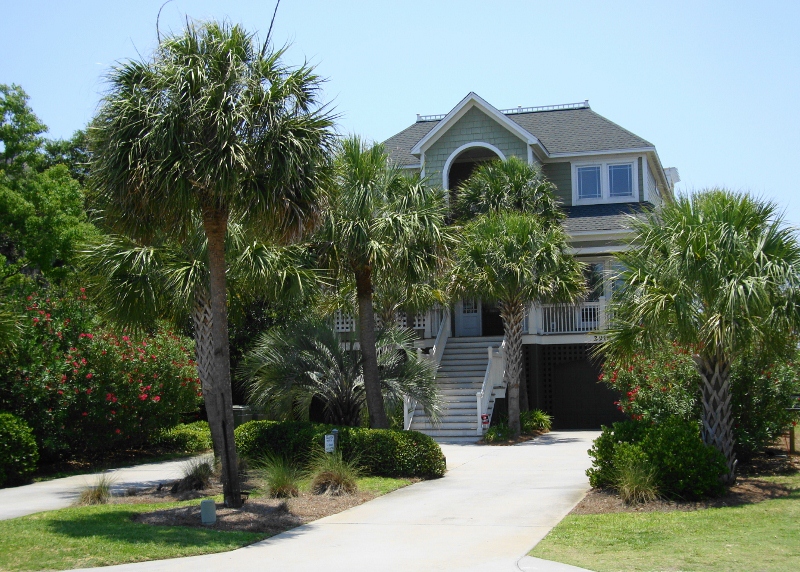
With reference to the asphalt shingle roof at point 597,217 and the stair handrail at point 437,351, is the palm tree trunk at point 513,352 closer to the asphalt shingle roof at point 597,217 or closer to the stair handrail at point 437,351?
the stair handrail at point 437,351

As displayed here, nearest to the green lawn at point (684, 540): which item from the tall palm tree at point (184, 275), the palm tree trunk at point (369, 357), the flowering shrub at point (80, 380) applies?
the palm tree trunk at point (369, 357)

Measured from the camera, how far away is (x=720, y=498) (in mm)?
12195

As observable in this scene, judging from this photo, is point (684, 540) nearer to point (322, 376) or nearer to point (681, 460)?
point (681, 460)

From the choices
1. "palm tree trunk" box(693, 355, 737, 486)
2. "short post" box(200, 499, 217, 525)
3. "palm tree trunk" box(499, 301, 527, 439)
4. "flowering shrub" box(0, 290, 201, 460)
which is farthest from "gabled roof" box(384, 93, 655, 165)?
"short post" box(200, 499, 217, 525)

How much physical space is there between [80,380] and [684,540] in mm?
11997

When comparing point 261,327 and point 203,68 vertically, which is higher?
point 203,68

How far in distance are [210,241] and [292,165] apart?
164 centimetres

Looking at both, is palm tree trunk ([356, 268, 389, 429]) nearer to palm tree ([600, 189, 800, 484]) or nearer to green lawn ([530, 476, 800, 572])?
palm tree ([600, 189, 800, 484])

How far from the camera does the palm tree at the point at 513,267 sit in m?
21.2

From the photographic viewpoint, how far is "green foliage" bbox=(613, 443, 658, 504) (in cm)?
1191

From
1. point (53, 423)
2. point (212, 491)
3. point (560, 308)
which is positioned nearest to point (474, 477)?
point (212, 491)

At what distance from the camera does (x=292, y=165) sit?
1173 cm

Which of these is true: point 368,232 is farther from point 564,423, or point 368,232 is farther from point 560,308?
point 564,423

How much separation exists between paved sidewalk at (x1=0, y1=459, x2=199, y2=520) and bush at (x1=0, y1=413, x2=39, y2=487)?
289mm
